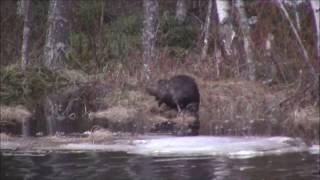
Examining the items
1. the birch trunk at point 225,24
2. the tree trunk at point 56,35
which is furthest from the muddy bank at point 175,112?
the tree trunk at point 56,35

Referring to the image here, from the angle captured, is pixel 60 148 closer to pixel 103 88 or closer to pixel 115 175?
pixel 115 175

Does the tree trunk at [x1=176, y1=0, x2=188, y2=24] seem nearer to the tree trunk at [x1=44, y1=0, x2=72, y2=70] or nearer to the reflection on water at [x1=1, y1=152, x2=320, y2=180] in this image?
the tree trunk at [x1=44, y1=0, x2=72, y2=70]

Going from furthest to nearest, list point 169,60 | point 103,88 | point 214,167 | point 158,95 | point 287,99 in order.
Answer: point 169,60 → point 103,88 → point 158,95 → point 287,99 → point 214,167

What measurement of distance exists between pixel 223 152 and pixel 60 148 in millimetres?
2645

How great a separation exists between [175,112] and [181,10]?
1158cm

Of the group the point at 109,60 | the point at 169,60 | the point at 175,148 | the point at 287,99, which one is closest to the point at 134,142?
the point at 175,148

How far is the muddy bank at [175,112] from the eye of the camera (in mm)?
14391

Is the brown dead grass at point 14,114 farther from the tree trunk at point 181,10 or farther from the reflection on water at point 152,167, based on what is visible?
the tree trunk at point 181,10

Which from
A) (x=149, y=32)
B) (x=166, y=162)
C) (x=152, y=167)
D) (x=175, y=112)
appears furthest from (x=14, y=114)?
(x=152, y=167)

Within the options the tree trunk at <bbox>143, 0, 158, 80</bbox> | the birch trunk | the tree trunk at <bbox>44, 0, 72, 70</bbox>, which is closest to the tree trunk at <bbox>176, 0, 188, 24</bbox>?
the tree trunk at <bbox>143, 0, 158, 80</bbox>

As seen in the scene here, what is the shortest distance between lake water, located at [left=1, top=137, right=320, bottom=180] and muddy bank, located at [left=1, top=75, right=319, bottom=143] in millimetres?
1860

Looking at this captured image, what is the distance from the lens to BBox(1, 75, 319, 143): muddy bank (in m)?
14.4

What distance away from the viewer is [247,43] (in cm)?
1964

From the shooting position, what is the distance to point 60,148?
37.9 feet
